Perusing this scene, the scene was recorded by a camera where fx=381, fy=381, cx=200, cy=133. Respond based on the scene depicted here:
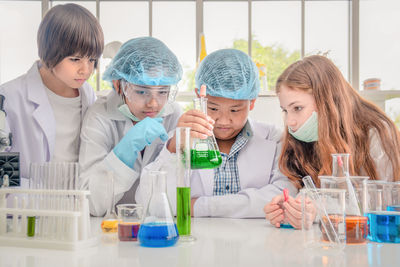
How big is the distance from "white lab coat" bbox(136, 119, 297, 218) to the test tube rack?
54 cm

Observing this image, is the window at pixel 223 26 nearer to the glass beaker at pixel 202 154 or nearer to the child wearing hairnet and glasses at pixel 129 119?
the child wearing hairnet and glasses at pixel 129 119

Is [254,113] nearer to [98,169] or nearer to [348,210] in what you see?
[98,169]

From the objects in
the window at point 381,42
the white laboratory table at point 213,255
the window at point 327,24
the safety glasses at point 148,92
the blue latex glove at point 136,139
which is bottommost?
the white laboratory table at point 213,255

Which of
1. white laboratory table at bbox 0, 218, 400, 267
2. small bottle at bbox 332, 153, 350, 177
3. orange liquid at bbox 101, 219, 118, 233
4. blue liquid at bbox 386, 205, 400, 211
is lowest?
white laboratory table at bbox 0, 218, 400, 267

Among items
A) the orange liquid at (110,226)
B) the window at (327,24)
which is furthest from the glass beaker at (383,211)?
the window at (327,24)

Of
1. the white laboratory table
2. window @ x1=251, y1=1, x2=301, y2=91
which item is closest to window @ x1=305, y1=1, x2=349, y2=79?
window @ x1=251, y1=1, x2=301, y2=91

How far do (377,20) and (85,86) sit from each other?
4.45 m

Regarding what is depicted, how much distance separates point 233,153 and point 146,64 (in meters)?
0.68

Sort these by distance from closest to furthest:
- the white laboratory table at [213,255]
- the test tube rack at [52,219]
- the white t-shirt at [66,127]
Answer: the white laboratory table at [213,255]
the test tube rack at [52,219]
the white t-shirt at [66,127]

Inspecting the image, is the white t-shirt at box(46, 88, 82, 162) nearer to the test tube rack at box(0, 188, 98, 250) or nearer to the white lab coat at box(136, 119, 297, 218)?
the white lab coat at box(136, 119, 297, 218)

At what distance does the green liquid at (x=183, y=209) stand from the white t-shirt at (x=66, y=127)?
3.56 ft

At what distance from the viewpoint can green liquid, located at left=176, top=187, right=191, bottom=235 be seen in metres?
1.18

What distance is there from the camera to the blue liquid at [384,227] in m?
1.22

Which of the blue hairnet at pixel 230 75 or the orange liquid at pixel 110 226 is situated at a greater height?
the blue hairnet at pixel 230 75
